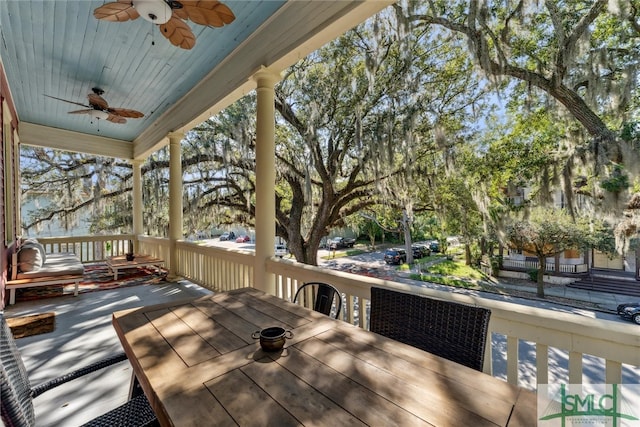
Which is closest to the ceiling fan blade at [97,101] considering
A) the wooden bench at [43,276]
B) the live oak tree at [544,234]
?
the wooden bench at [43,276]

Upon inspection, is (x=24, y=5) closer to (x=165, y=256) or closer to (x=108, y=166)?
(x=165, y=256)

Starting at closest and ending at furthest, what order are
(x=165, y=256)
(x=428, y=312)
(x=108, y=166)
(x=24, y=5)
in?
(x=428, y=312)
(x=24, y=5)
(x=165, y=256)
(x=108, y=166)

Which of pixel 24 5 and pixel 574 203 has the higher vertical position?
pixel 24 5

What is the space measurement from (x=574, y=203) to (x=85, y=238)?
9450 mm

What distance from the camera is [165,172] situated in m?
7.85

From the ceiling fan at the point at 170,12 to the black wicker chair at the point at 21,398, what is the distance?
2215 mm

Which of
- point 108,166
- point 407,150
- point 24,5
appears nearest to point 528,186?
point 407,150

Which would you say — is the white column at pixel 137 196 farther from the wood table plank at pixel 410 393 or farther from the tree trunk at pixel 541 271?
the tree trunk at pixel 541 271

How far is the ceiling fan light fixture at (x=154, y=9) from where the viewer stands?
211 centimetres

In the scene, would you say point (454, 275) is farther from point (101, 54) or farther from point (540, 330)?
point (101, 54)

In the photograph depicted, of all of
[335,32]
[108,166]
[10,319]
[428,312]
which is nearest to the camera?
[428,312]

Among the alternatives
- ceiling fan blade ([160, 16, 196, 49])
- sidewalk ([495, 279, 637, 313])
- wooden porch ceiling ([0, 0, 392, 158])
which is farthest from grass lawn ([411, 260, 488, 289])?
ceiling fan blade ([160, 16, 196, 49])

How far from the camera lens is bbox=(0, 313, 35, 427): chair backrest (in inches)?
31.9

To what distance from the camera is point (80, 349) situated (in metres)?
2.52
